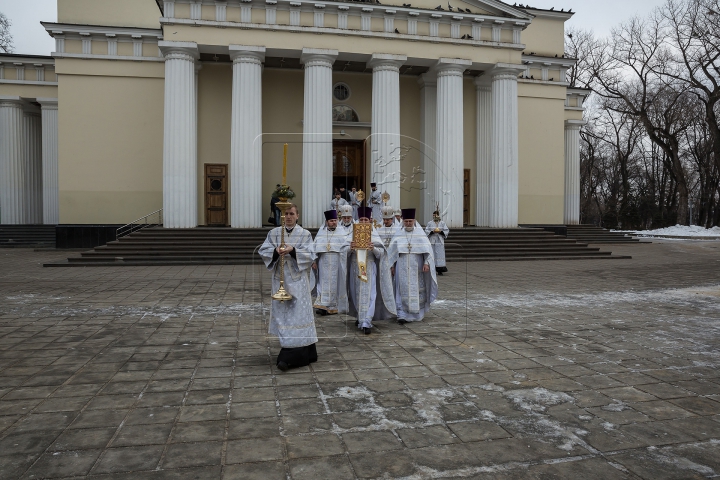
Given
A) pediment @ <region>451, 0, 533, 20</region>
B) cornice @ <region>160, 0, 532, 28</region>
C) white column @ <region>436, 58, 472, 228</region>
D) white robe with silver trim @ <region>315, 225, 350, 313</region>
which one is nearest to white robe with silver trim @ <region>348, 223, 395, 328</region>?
white robe with silver trim @ <region>315, 225, 350, 313</region>

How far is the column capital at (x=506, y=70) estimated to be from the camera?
919 inches

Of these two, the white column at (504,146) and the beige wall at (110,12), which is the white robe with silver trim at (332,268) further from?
the beige wall at (110,12)

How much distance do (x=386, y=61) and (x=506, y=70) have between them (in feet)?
18.2

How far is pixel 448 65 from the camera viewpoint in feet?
75.1

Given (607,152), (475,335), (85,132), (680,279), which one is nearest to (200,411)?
(475,335)

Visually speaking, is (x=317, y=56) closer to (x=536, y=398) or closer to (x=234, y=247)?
(x=234, y=247)

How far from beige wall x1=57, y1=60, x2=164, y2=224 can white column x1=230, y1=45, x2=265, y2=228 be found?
5.33m

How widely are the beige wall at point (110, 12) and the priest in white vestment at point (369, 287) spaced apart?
2332 cm

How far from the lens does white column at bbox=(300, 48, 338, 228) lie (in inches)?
843

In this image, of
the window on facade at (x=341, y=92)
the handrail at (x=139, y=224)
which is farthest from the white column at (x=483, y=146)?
the handrail at (x=139, y=224)

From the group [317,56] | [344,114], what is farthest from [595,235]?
[317,56]

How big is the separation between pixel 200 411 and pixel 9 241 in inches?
1048

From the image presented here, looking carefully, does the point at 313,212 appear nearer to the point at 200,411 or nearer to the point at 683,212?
the point at 200,411

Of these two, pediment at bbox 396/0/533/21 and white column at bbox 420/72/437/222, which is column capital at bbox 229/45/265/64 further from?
white column at bbox 420/72/437/222
